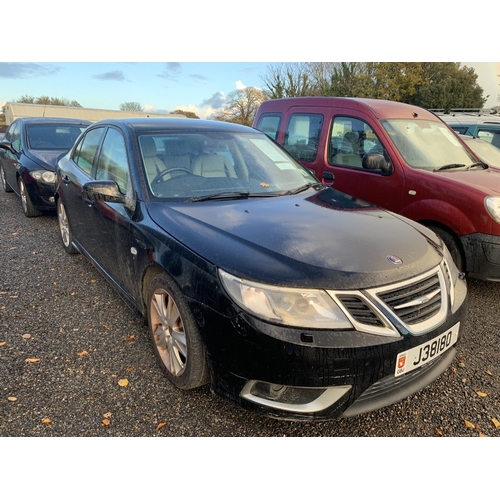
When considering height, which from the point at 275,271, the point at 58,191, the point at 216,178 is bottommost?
the point at 58,191

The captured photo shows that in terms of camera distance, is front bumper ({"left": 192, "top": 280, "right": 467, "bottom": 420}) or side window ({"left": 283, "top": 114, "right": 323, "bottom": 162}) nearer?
front bumper ({"left": 192, "top": 280, "right": 467, "bottom": 420})

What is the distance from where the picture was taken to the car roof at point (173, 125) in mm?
3343

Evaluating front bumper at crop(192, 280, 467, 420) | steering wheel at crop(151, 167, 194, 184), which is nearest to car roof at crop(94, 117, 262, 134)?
steering wheel at crop(151, 167, 194, 184)

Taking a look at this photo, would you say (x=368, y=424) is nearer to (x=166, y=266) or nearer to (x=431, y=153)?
(x=166, y=266)

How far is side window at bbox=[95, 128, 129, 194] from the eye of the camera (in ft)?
10.1

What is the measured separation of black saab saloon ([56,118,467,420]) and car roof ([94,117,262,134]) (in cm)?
13

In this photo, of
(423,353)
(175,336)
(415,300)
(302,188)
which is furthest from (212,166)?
(423,353)

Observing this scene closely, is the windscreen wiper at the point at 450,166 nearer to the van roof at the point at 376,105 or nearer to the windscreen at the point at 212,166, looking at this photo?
the van roof at the point at 376,105

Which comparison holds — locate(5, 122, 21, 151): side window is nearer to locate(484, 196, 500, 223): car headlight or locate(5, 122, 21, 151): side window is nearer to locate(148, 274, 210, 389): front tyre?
locate(148, 274, 210, 389): front tyre

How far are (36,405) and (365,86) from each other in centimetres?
2548

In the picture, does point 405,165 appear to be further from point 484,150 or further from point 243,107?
point 243,107

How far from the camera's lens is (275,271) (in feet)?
6.52

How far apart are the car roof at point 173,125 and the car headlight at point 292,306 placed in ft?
6.38

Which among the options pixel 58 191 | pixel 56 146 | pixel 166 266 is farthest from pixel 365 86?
pixel 166 266
